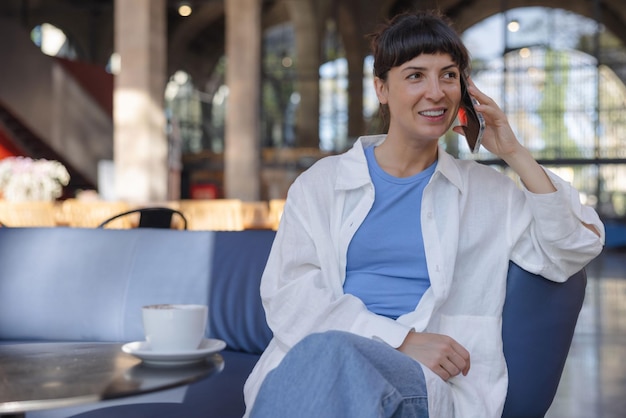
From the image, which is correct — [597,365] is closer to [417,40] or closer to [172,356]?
[417,40]

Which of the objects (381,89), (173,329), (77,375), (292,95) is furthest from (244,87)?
(77,375)

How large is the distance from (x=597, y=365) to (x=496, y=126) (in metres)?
3.21

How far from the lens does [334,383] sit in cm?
143

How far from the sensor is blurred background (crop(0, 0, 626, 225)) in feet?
38.8

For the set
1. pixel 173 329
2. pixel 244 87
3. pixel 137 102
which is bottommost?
pixel 173 329

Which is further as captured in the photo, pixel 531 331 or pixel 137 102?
pixel 137 102

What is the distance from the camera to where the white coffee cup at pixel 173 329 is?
55.2 inches

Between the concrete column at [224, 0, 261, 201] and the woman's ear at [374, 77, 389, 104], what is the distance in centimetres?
1156

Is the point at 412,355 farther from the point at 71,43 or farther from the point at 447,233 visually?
the point at 71,43

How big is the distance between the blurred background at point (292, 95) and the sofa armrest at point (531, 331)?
33.1 ft

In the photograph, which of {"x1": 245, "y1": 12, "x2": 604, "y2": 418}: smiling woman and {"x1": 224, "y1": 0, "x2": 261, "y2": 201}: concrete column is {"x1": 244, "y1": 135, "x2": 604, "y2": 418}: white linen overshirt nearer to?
{"x1": 245, "y1": 12, "x2": 604, "y2": 418}: smiling woman

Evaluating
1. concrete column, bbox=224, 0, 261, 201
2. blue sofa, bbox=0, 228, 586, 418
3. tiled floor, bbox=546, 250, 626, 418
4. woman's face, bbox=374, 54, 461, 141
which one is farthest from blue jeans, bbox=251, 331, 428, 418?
concrete column, bbox=224, 0, 261, 201

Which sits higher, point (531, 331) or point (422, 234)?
point (422, 234)

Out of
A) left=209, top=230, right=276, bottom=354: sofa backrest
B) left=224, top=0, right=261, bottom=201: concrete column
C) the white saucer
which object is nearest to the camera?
the white saucer
